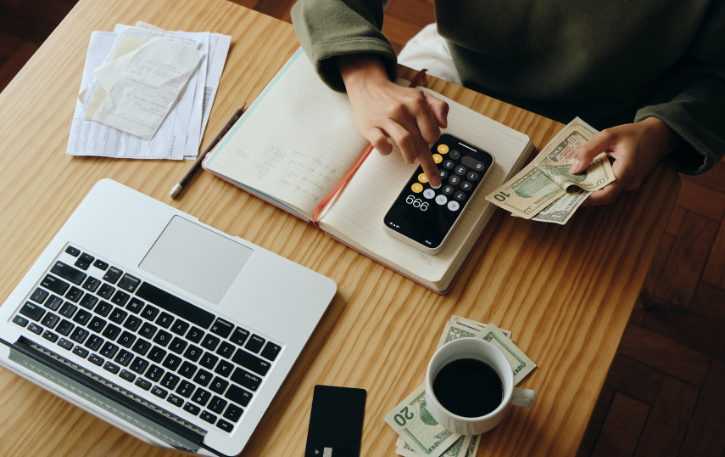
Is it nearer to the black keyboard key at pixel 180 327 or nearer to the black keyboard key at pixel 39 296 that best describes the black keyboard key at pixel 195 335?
the black keyboard key at pixel 180 327

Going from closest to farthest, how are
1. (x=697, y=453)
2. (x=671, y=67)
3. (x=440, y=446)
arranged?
1. (x=440, y=446)
2. (x=671, y=67)
3. (x=697, y=453)

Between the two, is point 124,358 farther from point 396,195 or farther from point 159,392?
point 396,195

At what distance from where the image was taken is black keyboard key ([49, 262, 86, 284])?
25.0 inches

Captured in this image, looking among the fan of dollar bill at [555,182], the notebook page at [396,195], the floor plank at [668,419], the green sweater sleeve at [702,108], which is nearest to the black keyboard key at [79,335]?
the notebook page at [396,195]

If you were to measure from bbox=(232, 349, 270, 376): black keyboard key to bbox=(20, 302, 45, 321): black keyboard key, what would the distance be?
10.0 inches

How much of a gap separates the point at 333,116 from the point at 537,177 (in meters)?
0.30

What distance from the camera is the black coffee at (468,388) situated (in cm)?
52

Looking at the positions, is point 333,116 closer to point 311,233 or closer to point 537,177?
point 311,233

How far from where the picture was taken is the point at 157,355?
1.95 ft

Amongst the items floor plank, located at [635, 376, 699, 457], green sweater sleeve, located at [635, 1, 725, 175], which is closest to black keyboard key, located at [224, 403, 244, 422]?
green sweater sleeve, located at [635, 1, 725, 175]

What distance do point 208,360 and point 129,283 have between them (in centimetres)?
15

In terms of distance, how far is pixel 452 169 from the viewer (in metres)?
0.66

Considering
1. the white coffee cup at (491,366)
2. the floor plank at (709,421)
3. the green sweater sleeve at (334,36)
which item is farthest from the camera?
the floor plank at (709,421)

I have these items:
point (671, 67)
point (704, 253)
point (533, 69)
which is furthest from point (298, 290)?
point (704, 253)
